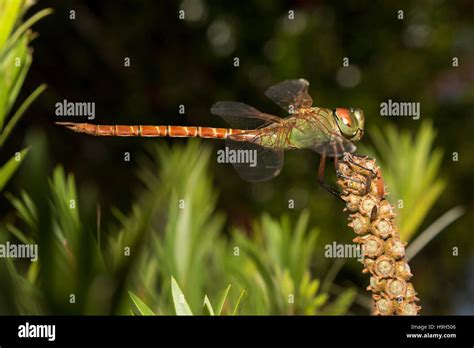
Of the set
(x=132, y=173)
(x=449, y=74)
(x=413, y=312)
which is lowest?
(x=413, y=312)

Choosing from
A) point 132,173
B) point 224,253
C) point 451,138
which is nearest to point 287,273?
point 224,253

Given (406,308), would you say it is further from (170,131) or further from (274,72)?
(274,72)

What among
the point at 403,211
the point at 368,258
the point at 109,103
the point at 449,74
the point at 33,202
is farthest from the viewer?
the point at 449,74

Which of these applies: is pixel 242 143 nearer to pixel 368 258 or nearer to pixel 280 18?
pixel 368 258

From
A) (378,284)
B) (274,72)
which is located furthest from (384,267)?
(274,72)

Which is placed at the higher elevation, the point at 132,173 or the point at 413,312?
the point at 132,173

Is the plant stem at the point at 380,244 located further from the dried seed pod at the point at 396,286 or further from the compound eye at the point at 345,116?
the compound eye at the point at 345,116

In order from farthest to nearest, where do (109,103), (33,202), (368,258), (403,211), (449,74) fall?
1. (449,74)
2. (109,103)
3. (403,211)
4. (368,258)
5. (33,202)

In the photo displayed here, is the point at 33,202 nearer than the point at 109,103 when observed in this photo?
Yes

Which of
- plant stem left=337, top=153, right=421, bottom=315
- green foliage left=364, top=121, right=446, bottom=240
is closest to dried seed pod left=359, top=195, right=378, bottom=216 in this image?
plant stem left=337, top=153, right=421, bottom=315
